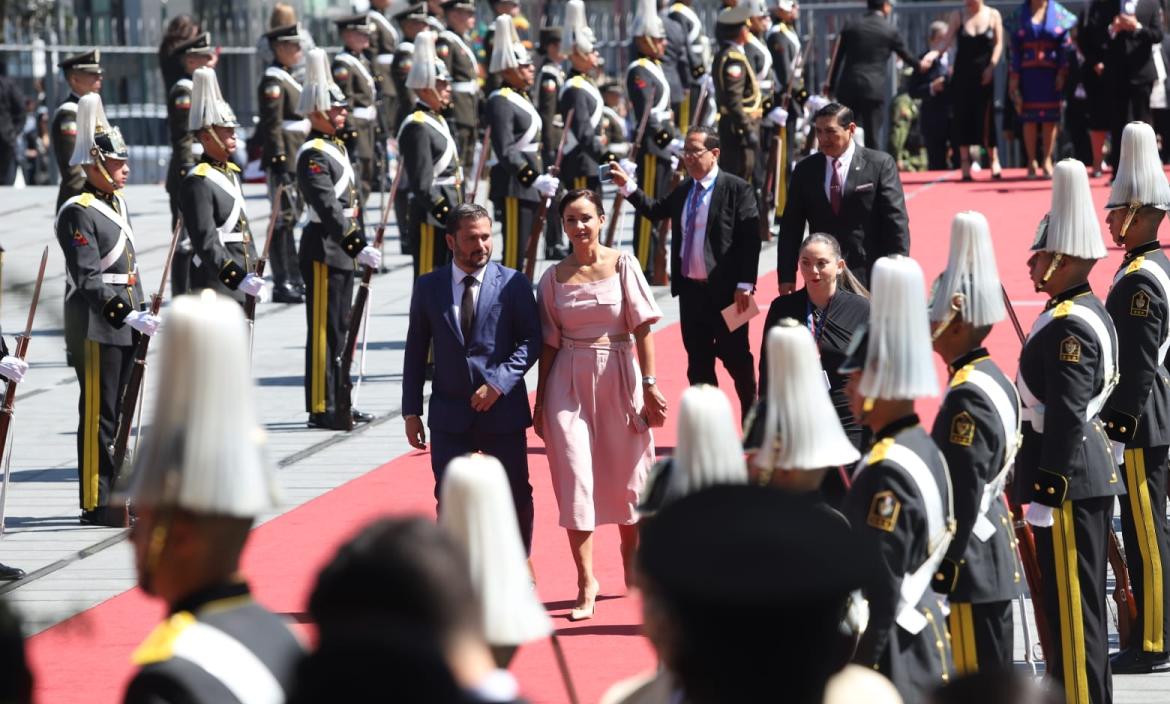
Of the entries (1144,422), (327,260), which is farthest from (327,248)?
(1144,422)

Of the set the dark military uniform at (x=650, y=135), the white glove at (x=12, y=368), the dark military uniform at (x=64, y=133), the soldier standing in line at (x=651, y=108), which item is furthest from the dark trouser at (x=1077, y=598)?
the soldier standing in line at (x=651, y=108)

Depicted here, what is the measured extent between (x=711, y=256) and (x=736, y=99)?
6252 mm

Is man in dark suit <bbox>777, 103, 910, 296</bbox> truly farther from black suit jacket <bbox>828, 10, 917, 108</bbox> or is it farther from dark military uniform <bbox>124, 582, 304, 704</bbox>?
black suit jacket <bbox>828, 10, 917, 108</bbox>

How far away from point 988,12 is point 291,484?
11554 mm

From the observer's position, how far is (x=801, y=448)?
4480 mm

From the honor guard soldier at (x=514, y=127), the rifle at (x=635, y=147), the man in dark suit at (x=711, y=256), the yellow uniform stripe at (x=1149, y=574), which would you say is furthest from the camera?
the rifle at (x=635, y=147)

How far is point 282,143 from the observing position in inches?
654

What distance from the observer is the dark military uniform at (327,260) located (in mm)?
11977

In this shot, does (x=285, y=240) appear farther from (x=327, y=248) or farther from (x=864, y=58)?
(x=864, y=58)

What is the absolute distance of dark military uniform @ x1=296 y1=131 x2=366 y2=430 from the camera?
11977mm

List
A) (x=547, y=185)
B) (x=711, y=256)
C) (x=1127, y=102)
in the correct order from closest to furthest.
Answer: (x=711, y=256), (x=547, y=185), (x=1127, y=102)

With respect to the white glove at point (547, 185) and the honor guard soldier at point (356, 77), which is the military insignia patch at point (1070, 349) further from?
the honor guard soldier at point (356, 77)

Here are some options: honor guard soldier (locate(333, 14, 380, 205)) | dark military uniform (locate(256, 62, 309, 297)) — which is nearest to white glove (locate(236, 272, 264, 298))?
dark military uniform (locate(256, 62, 309, 297))

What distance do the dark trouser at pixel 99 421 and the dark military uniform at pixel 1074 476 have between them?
5.01 metres
